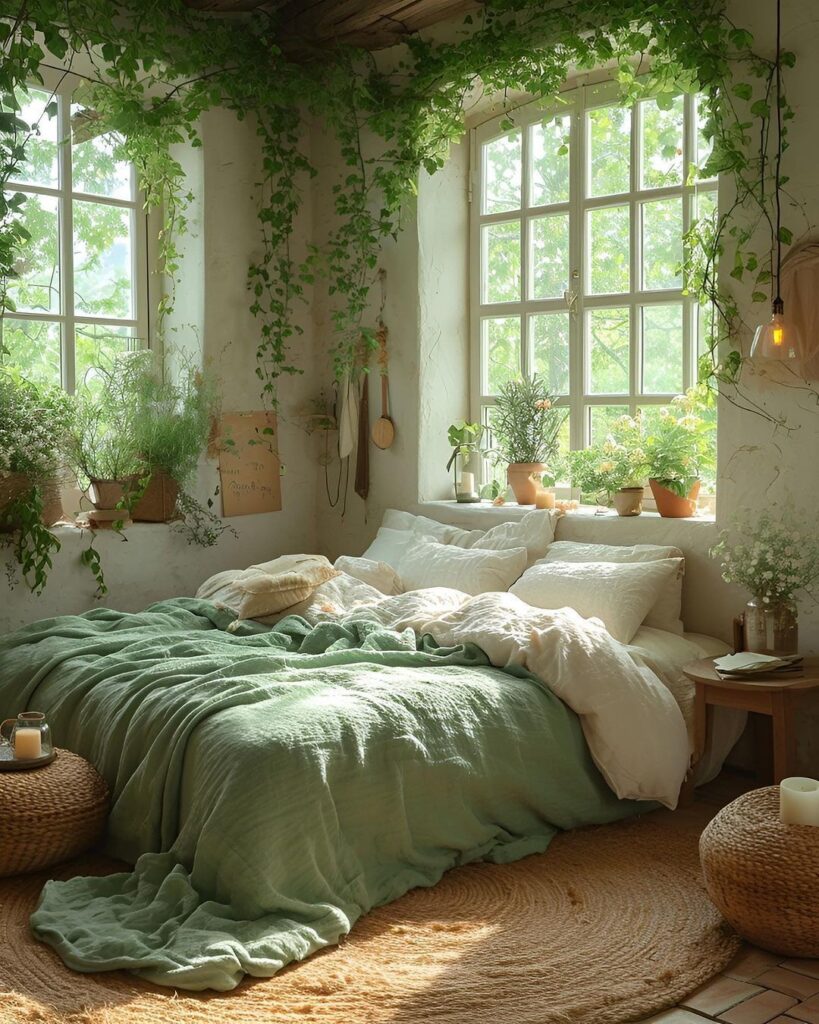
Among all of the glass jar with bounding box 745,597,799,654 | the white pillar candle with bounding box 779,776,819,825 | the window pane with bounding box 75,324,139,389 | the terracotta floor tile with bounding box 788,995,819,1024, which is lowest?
the terracotta floor tile with bounding box 788,995,819,1024

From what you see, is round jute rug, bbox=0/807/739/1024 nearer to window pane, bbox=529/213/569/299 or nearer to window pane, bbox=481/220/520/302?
window pane, bbox=529/213/569/299

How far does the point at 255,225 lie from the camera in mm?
5254

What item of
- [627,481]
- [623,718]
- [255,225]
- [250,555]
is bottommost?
[623,718]

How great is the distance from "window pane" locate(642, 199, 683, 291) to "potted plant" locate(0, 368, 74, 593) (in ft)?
8.03

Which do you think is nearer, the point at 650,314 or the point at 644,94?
the point at 644,94

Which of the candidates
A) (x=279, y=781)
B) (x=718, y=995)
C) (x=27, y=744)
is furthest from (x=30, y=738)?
(x=718, y=995)

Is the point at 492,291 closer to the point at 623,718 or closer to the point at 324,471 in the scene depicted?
the point at 324,471

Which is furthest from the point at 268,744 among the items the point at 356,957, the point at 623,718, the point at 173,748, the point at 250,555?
the point at 250,555

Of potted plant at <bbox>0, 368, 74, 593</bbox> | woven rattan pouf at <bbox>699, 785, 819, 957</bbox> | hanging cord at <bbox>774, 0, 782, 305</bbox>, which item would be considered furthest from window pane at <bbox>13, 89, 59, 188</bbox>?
woven rattan pouf at <bbox>699, 785, 819, 957</bbox>

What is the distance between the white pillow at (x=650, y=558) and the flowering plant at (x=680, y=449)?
26 cm

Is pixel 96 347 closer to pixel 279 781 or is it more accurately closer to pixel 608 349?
pixel 608 349

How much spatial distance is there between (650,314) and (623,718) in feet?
6.10

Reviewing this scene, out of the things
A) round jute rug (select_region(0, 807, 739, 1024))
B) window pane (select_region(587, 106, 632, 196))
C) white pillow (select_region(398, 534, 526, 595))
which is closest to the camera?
round jute rug (select_region(0, 807, 739, 1024))

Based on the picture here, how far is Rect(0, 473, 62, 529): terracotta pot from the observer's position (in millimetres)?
4312
